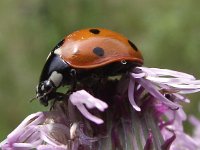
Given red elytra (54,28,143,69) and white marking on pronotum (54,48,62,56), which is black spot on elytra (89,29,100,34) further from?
white marking on pronotum (54,48,62,56)

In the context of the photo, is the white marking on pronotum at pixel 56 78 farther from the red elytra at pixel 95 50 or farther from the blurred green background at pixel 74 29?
the blurred green background at pixel 74 29

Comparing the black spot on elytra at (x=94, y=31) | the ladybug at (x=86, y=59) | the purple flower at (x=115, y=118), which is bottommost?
the purple flower at (x=115, y=118)

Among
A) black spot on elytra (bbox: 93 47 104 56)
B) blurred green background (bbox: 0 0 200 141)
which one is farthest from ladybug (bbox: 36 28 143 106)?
blurred green background (bbox: 0 0 200 141)

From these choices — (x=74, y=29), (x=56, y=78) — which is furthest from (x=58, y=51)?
(x=74, y=29)

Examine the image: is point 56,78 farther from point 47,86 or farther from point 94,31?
point 94,31

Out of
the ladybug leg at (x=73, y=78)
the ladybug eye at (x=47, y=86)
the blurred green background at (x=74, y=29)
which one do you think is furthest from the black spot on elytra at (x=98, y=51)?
the blurred green background at (x=74, y=29)
